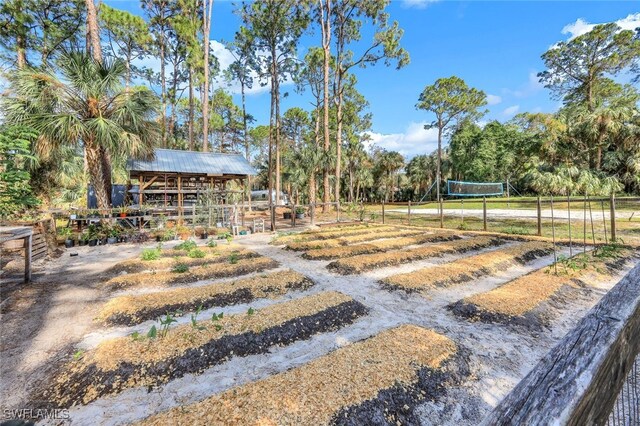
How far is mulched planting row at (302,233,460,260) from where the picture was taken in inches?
278

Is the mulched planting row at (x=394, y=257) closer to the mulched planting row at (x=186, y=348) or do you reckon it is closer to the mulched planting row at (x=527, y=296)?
the mulched planting row at (x=186, y=348)

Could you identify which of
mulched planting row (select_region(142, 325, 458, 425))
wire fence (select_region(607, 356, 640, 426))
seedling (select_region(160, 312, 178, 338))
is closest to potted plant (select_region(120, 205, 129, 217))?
seedling (select_region(160, 312, 178, 338))

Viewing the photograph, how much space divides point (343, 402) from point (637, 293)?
6.28ft

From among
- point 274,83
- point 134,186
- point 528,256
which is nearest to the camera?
point 528,256

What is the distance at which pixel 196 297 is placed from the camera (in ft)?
14.3

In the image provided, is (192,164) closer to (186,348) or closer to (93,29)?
(93,29)


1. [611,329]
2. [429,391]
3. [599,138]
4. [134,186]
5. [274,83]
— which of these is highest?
[274,83]

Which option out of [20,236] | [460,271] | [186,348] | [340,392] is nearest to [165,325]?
[186,348]

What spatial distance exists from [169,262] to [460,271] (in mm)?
6366

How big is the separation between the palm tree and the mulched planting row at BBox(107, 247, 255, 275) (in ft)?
14.6

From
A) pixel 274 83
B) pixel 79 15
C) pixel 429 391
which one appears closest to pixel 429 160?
pixel 274 83

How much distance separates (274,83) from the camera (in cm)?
2108

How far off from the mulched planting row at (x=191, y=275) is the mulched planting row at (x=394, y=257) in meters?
1.62

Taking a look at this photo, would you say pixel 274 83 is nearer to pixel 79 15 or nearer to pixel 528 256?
pixel 79 15
